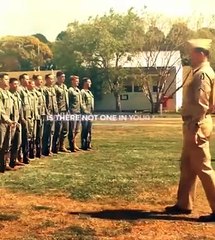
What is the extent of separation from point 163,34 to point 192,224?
43336 mm

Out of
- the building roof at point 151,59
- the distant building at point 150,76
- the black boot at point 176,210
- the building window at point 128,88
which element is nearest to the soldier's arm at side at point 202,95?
the black boot at point 176,210

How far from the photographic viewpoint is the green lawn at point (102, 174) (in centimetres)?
889

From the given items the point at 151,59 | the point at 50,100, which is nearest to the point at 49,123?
the point at 50,100

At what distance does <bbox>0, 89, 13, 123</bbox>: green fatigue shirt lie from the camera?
10500mm

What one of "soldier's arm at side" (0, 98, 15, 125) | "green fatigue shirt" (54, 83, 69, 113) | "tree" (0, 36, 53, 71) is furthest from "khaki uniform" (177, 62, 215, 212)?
"tree" (0, 36, 53, 71)

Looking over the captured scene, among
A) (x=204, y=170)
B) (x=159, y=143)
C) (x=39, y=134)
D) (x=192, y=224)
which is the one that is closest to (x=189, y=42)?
(x=204, y=170)

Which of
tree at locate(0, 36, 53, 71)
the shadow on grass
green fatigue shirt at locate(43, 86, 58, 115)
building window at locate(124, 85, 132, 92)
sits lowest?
the shadow on grass

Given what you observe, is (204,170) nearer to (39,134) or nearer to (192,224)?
(192,224)

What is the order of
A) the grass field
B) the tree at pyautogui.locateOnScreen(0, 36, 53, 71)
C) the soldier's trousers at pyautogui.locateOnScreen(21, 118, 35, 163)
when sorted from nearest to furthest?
the grass field
the soldier's trousers at pyautogui.locateOnScreen(21, 118, 35, 163)
the tree at pyautogui.locateOnScreen(0, 36, 53, 71)

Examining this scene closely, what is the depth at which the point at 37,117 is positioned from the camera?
42.1 feet

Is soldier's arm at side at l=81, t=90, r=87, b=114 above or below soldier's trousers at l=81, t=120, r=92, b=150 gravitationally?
above

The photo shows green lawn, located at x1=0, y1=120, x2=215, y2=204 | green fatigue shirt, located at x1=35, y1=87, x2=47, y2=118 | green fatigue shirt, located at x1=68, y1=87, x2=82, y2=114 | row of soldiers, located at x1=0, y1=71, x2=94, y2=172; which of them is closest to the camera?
green lawn, located at x1=0, y1=120, x2=215, y2=204

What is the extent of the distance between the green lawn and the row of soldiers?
405 millimetres

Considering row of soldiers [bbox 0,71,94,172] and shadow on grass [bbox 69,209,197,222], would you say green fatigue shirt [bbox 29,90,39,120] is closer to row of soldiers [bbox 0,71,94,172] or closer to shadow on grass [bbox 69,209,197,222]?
row of soldiers [bbox 0,71,94,172]
